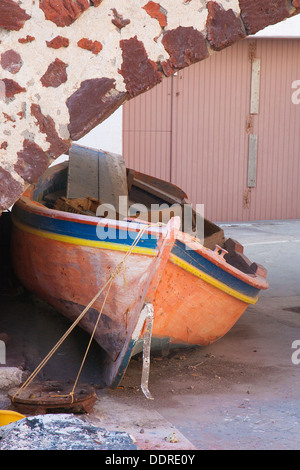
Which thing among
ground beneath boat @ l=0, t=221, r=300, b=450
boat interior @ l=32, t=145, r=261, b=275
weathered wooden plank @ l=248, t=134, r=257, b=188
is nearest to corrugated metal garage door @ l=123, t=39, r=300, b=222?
weathered wooden plank @ l=248, t=134, r=257, b=188

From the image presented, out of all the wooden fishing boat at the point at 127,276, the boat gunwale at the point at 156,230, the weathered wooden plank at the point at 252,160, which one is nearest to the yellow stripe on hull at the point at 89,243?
the wooden fishing boat at the point at 127,276

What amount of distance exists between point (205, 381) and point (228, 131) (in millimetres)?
8296

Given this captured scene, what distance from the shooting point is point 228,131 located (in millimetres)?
12711

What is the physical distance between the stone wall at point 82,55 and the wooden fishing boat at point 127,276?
3.43 feet

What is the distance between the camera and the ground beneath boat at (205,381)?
13.5ft

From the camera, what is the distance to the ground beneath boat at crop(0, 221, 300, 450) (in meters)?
4.10

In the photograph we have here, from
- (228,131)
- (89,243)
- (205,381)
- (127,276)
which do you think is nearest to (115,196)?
(89,243)

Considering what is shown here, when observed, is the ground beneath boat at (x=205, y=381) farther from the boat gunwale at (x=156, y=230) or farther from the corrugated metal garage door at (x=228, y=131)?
the corrugated metal garage door at (x=228, y=131)

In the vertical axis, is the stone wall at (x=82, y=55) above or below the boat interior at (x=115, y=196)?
above

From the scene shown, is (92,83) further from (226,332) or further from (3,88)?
(226,332)

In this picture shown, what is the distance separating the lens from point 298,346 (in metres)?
5.86

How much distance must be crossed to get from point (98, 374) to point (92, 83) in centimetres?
233

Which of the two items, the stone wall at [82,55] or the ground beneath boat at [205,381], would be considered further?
the ground beneath boat at [205,381]
